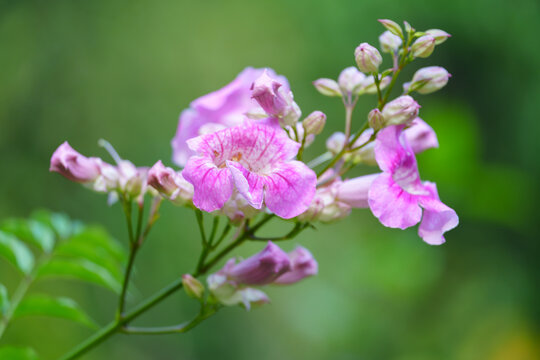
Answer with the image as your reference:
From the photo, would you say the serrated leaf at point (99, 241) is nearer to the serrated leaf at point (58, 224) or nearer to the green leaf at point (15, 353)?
the serrated leaf at point (58, 224)

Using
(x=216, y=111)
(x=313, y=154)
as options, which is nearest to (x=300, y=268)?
(x=216, y=111)

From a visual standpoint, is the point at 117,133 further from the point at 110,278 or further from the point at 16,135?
the point at 110,278

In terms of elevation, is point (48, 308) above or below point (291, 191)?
below

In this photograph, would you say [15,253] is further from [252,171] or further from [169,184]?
[252,171]

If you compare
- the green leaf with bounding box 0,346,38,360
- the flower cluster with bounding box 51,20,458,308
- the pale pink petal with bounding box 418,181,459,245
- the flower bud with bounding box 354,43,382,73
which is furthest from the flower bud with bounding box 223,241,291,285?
the green leaf with bounding box 0,346,38,360

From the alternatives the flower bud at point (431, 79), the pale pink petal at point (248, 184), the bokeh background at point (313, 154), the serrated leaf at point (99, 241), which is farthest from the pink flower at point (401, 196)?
the bokeh background at point (313, 154)
